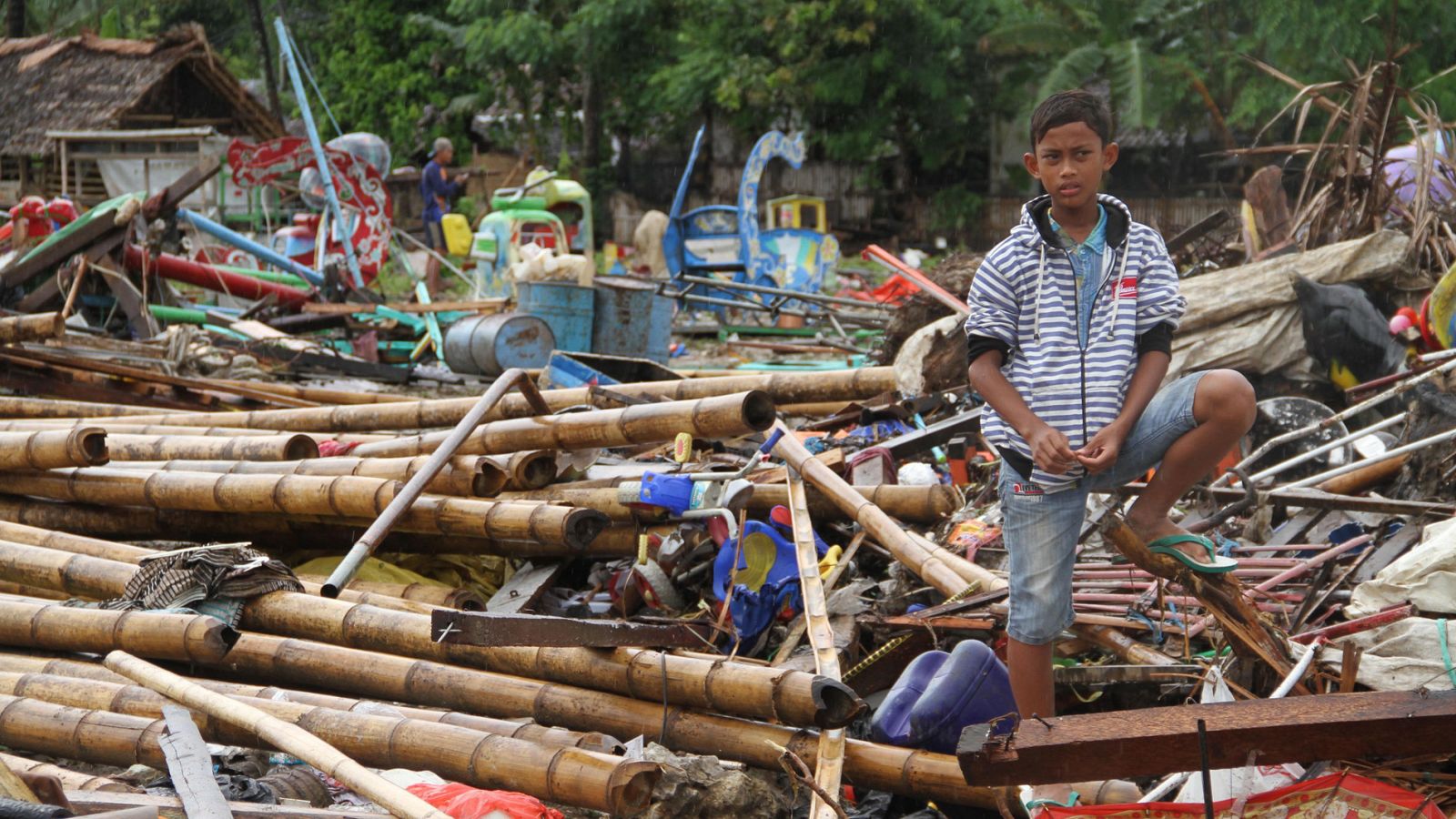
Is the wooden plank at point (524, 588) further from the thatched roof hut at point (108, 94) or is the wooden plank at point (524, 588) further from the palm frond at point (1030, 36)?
the thatched roof hut at point (108, 94)

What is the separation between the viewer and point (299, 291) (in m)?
14.0

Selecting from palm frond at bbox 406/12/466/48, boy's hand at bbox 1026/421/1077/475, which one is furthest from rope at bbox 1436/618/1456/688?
palm frond at bbox 406/12/466/48

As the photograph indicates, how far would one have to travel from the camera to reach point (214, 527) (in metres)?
5.74

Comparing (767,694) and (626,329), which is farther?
(626,329)

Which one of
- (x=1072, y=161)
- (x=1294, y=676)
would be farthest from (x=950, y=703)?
(x=1072, y=161)

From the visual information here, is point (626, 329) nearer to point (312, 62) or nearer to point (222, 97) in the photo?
point (222, 97)

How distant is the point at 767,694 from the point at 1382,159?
5868mm

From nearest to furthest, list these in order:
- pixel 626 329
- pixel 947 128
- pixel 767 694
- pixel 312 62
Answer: pixel 767 694
pixel 626 329
pixel 947 128
pixel 312 62

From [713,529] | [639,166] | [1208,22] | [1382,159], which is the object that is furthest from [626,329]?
[639,166]

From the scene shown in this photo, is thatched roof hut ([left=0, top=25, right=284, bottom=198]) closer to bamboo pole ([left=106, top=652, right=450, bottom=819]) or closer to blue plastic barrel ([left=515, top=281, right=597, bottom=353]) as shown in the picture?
blue plastic barrel ([left=515, top=281, right=597, bottom=353])

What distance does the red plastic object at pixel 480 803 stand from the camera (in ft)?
10.4

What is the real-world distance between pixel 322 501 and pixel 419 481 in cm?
46

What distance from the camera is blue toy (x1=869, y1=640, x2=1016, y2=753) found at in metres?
3.71

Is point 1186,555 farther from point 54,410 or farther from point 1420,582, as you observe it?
point 54,410
